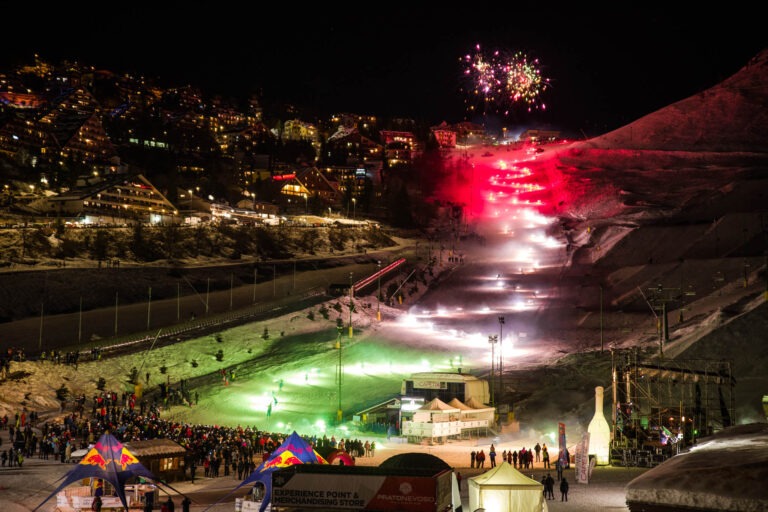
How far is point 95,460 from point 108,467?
0.32 meters

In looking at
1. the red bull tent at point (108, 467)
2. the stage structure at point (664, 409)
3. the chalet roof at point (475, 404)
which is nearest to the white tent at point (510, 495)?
the red bull tent at point (108, 467)

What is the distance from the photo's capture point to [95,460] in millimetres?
15258

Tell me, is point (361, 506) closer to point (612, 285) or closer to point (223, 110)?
point (612, 285)

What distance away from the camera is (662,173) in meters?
83.2

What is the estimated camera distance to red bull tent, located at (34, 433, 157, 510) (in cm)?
1505

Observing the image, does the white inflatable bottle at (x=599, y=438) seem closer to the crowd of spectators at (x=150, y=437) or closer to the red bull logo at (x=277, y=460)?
the crowd of spectators at (x=150, y=437)

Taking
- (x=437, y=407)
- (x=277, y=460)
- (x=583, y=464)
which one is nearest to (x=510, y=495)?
(x=277, y=460)

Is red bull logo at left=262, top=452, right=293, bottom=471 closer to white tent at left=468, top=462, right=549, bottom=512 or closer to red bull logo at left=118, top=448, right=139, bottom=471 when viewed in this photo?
red bull logo at left=118, top=448, right=139, bottom=471

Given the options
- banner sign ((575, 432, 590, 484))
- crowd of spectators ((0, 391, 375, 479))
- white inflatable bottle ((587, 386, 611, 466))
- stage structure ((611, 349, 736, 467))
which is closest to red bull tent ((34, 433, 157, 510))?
crowd of spectators ((0, 391, 375, 479))

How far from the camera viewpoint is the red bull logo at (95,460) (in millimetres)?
15203

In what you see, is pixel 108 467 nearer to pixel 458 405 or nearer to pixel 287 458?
pixel 287 458

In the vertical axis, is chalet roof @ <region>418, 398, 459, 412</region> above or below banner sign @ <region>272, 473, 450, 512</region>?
above

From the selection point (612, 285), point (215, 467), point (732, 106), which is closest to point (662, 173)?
point (732, 106)

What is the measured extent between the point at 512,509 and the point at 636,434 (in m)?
10.4
